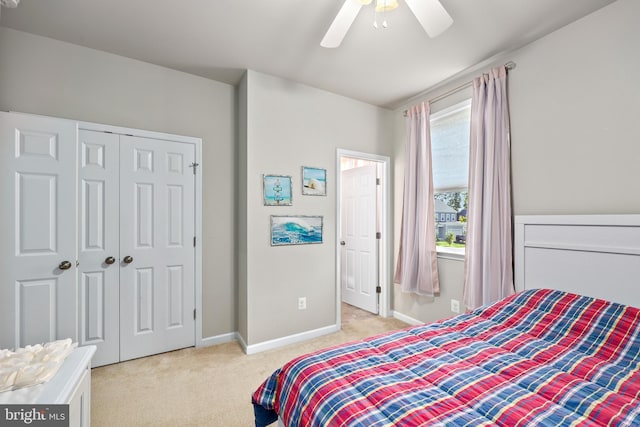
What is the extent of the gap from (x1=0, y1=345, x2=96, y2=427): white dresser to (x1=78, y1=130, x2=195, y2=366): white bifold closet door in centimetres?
131

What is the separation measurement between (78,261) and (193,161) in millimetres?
1256

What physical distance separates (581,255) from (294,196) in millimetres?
2359

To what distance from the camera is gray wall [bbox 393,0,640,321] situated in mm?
1807

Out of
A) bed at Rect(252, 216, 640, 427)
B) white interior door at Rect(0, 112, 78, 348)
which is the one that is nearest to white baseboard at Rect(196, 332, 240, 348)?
white interior door at Rect(0, 112, 78, 348)

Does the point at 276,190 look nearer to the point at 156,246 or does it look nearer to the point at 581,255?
the point at 156,246

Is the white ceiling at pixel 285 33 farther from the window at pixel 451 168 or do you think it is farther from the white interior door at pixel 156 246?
the white interior door at pixel 156 246

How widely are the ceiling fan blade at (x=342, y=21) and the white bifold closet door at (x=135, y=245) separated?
1737 millimetres

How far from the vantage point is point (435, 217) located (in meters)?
3.21

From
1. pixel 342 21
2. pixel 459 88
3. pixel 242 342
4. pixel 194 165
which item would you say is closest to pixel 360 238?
pixel 242 342

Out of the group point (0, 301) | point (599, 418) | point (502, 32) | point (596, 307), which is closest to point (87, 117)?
point (0, 301)

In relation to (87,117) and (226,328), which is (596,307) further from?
(87,117)

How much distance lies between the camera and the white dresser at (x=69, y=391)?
38.9 inches

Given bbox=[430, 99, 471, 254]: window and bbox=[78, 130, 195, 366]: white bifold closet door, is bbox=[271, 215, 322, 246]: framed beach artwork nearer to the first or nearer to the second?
bbox=[78, 130, 195, 366]: white bifold closet door

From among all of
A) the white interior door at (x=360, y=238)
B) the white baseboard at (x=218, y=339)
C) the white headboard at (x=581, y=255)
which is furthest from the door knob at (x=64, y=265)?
the white headboard at (x=581, y=255)
